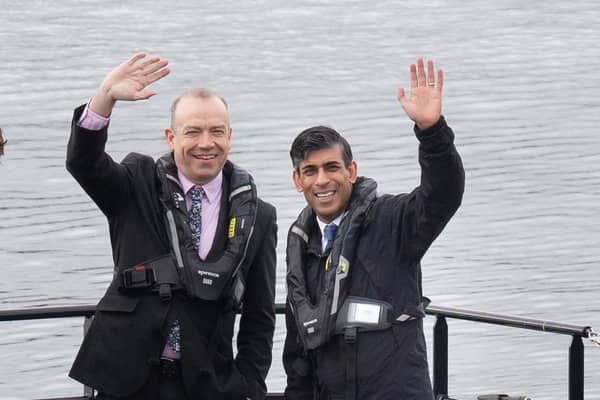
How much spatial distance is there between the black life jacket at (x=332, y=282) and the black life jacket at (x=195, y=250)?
25 centimetres

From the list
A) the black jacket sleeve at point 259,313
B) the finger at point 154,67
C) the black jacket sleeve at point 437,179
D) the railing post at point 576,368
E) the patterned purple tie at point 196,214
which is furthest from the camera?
the railing post at point 576,368

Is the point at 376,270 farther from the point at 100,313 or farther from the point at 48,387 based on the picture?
the point at 48,387

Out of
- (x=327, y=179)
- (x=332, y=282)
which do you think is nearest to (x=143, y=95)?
(x=327, y=179)

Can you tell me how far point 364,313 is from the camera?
5.07m

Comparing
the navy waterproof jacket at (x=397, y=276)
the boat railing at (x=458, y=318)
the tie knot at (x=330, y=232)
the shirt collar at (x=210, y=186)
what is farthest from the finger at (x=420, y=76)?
the boat railing at (x=458, y=318)

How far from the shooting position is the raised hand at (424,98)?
494cm

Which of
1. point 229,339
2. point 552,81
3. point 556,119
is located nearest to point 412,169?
point 556,119

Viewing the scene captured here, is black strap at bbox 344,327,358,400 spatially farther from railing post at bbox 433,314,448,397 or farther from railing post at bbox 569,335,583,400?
railing post at bbox 433,314,448,397

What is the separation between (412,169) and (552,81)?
667 centimetres

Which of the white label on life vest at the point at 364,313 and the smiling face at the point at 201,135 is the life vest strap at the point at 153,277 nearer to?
the smiling face at the point at 201,135

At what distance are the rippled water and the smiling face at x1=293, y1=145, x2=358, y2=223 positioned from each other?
6.61m

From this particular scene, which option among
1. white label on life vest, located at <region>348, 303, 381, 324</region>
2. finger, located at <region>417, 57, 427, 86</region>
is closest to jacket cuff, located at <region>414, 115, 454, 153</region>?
finger, located at <region>417, 57, 427, 86</region>

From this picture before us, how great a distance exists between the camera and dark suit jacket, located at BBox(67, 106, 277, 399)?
205 inches

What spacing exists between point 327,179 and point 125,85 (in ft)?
2.53
